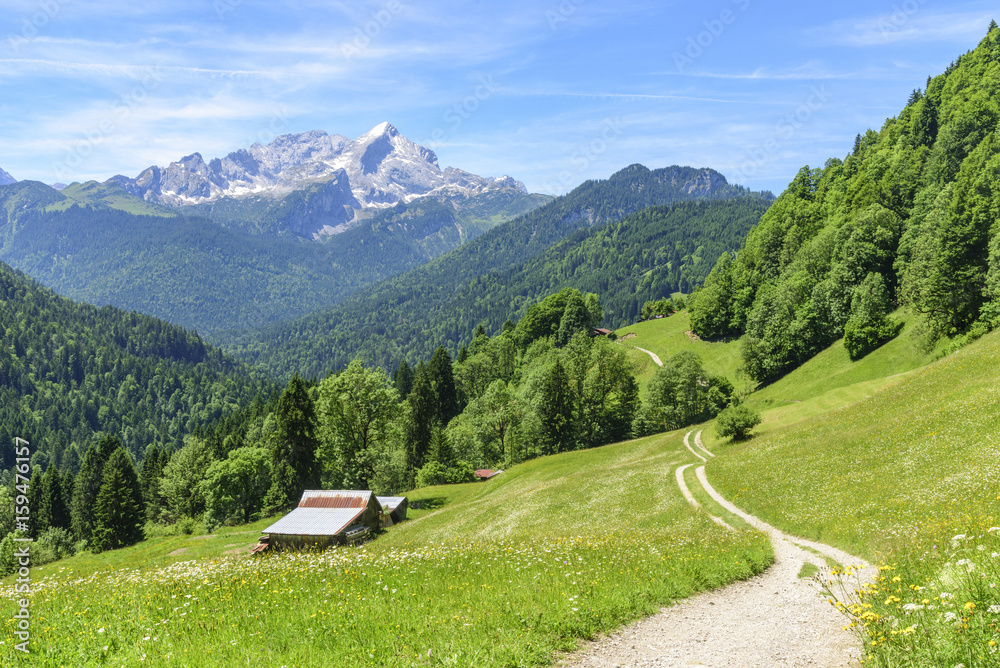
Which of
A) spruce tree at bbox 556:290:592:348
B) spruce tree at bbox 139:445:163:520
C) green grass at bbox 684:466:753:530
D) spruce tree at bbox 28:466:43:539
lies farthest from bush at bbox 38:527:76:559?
spruce tree at bbox 556:290:592:348

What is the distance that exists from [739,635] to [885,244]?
91.6 metres

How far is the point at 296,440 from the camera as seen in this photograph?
7075 centimetres

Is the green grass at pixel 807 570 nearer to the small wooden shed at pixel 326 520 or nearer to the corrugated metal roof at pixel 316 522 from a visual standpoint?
the small wooden shed at pixel 326 520

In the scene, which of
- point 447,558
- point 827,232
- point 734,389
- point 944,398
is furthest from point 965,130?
point 447,558

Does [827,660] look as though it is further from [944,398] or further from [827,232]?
[827,232]

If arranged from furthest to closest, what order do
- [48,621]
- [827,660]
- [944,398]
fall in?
1. [944,398]
2. [48,621]
3. [827,660]

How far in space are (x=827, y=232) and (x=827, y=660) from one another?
10165cm

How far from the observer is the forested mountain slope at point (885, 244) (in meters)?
62.8

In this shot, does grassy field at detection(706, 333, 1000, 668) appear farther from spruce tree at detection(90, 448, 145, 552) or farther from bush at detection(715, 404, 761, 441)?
spruce tree at detection(90, 448, 145, 552)

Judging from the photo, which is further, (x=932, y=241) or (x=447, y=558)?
(x=932, y=241)

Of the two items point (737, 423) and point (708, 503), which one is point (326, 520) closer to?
point (708, 503)

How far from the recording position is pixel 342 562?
1892 cm

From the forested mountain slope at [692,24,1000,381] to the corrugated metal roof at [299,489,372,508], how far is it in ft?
202

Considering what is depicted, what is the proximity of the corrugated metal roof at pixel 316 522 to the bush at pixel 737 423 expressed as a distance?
3645cm
